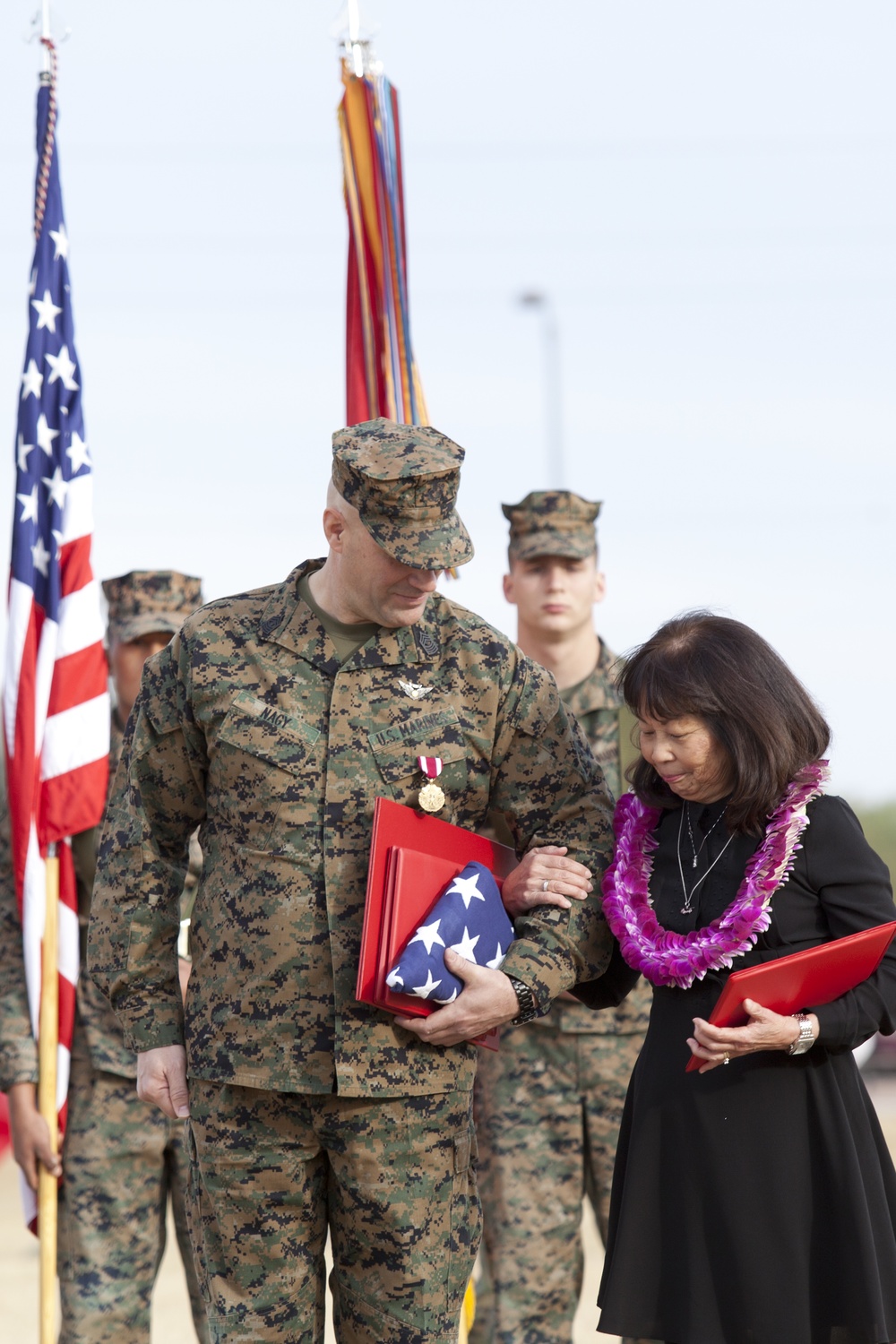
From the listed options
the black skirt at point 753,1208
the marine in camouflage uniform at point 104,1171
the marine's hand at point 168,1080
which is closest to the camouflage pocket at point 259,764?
the marine's hand at point 168,1080

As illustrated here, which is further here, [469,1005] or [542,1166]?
[542,1166]

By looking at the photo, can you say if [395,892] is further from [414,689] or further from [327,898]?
[414,689]

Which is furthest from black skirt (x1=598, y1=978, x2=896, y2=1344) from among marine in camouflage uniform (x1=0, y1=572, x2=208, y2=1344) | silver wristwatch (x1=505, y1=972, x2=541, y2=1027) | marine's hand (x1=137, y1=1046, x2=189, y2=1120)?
marine in camouflage uniform (x1=0, y1=572, x2=208, y2=1344)

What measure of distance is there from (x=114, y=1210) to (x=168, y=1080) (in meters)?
1.30

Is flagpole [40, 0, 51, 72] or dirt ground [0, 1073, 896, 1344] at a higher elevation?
flagpole [40, 0, 51, 72]

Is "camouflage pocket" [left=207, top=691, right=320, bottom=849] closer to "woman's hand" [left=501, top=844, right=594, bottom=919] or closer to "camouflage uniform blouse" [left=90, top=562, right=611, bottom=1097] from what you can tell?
"camouflage uniform blouse" [left=90, top=562, right=611, bottom=1097]

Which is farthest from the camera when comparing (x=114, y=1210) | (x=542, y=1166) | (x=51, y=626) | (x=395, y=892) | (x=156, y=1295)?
(x=156, y=1295)

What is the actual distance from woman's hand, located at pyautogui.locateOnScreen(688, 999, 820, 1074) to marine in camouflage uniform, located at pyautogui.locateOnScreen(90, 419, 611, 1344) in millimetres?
384

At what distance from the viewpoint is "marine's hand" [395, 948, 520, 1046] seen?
10.2ft

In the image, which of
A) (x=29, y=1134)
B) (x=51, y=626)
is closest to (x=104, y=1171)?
(x=29, y=1134)

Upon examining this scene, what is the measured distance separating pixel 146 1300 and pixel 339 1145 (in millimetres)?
1595

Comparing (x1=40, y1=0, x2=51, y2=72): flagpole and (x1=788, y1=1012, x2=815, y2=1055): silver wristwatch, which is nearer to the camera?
(x1=788, y1=1012, x2=815, y2=1055): silver wristwatch

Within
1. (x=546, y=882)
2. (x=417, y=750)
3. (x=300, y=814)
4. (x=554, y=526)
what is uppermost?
(x=554, y=526)

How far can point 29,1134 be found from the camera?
175 inches
